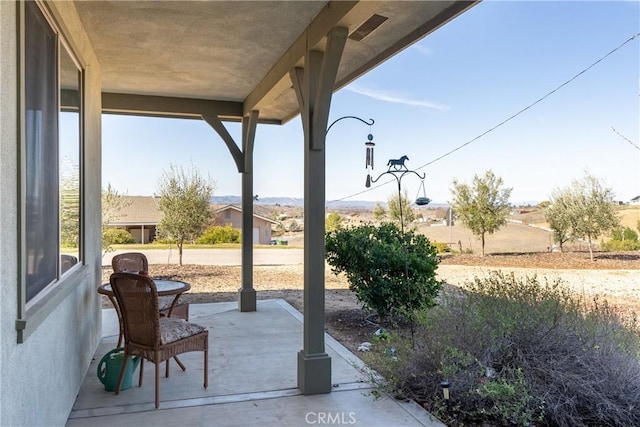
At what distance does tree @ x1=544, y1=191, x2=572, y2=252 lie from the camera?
14383mm

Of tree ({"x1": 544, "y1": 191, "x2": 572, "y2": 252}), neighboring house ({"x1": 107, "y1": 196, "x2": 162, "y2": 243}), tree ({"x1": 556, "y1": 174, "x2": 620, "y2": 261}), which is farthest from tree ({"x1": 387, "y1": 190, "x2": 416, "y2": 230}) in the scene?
neighboring house ({"x1": 107, "y1": 196, "x2": 162, "y2": 243})

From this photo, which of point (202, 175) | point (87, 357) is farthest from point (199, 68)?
point (202, 175)

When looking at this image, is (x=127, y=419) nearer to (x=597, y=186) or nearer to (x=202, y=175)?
(x=202, y=175)

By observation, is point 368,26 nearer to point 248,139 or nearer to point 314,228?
point 314,228

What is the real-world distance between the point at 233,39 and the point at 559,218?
1405 centimetres

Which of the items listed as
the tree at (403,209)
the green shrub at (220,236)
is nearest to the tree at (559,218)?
the tree at (403,209)

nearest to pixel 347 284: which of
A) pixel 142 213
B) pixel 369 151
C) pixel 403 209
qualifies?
pixel 369 151

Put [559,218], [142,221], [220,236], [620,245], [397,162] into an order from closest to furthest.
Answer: [397,162]
[620,245]
[559,218]
[220,236]
[142,221]

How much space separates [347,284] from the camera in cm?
987

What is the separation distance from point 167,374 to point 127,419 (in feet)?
2.52

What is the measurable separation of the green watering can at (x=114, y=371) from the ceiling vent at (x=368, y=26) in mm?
3164

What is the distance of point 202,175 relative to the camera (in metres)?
11.5

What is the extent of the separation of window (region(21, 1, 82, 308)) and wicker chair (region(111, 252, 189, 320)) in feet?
3.80

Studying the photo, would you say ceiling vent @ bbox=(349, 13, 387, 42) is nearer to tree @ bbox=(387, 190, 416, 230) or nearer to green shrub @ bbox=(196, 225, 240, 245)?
tree @ bbox=(387, 190, 416, 230)
